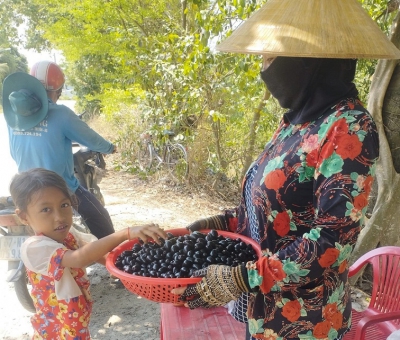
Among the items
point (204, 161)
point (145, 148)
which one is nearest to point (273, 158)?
point (204, 161)

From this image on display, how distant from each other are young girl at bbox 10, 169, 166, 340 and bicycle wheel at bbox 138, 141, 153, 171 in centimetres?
579

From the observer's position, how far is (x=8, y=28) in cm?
2300

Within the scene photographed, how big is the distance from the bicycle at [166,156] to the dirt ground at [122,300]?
65 centimetres

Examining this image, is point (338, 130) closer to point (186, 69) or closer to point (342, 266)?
point (342, 266)

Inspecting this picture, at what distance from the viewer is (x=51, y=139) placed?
3.08m

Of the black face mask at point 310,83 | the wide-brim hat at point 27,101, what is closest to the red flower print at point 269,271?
the black face mask at point 310,83

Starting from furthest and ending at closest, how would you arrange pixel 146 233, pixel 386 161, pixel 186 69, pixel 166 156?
1. pixel 166 156
2. pixel 186 69
3. pixel 386 161
4. pixel 146 233

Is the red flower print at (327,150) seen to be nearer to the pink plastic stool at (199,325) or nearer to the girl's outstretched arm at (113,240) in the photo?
the girl's outstretched arm at (113,240)

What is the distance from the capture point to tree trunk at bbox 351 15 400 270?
3188mm

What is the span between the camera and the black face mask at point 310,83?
53.4 inches

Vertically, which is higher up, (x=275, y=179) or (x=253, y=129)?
(x=275, y=179)

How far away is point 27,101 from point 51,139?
31 centimetres

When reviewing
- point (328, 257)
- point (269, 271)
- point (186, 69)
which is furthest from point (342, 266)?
point (186, 69)

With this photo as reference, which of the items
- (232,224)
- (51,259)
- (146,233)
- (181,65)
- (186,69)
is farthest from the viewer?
(181,65)
